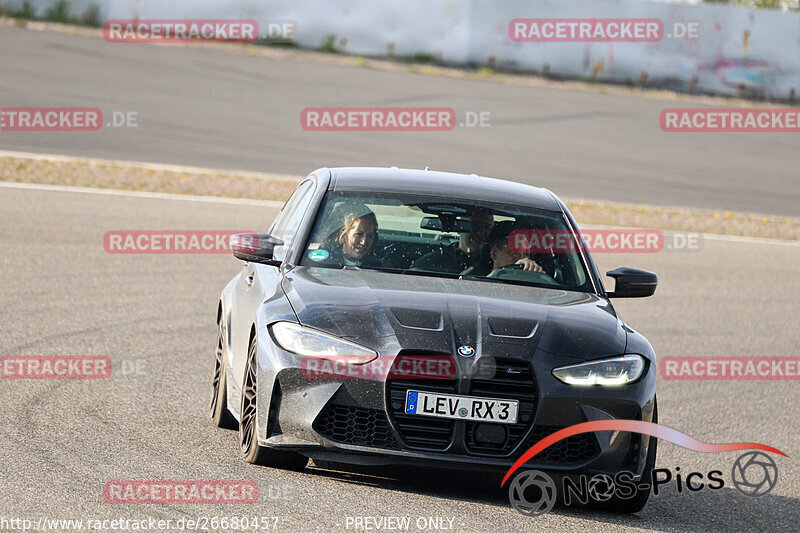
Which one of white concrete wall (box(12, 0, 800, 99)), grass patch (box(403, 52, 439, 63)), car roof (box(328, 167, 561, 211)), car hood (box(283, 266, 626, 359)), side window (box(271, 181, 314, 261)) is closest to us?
car hood (box(283, 266, 626, 359))

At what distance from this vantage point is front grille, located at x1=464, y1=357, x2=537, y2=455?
18.8ft

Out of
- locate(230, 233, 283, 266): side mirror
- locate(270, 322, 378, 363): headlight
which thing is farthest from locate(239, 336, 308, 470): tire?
locate(230, 233, 283, 266): side mirror

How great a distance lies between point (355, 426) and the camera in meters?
5.79

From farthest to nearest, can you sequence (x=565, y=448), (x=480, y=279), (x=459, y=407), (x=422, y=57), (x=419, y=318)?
(x=422, y=57), (x=480, y=279), (x=419, y=318), (x=565, y=448), (x=459, y=407)

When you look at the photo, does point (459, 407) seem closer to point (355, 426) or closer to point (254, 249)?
point (355, 426)

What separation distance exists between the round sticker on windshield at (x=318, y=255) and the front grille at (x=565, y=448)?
1.81 metres

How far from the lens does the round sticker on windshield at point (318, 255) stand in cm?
705

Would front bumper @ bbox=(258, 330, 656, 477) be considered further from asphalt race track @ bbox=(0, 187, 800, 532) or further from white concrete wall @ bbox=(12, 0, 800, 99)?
white concrete wall @ bbox=(12, 0, 800, 99)

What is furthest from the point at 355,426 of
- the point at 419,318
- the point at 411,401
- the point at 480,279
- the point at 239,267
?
the point at 239,267

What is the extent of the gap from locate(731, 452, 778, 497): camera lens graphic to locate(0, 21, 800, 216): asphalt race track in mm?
13563

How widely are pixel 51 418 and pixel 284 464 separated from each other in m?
1.66

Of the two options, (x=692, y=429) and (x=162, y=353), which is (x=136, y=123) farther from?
(x=692, y=429)

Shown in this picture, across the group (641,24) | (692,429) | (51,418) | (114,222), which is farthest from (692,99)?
(51,418)

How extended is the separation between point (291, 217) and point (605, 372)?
2.60 m
